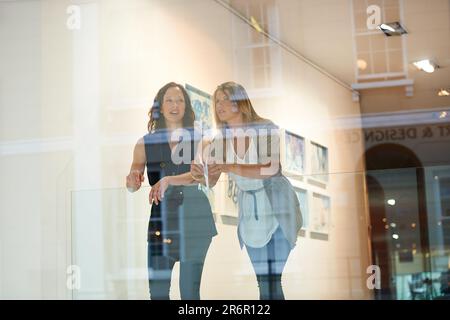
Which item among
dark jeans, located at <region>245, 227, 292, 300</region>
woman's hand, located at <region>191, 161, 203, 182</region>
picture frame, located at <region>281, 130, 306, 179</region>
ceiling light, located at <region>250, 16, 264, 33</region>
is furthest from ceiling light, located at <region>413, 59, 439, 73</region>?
woman's hand, located at <region>191, 161, 203, 182</region>

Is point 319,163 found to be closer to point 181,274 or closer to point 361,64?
point 361,64

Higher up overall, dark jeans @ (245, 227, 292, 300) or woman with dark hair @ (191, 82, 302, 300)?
woman with dark hair @ (191, 82, 302, 300)

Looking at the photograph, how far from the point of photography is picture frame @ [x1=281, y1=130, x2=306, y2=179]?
3.57 m

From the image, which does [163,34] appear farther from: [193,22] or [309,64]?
[309,64]

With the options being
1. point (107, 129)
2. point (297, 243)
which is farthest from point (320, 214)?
point (107, 129)

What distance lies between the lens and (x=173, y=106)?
3.79m

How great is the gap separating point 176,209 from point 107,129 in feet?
1.44

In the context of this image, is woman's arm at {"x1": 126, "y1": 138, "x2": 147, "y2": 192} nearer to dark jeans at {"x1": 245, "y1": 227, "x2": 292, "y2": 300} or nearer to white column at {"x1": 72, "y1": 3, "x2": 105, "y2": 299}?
white column at {"x1": 72, "y1": 3, "x2": 105, "y2": 299}

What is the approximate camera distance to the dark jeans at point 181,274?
145 inches

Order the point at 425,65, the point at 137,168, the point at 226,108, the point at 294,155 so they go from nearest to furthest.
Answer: the point at 425,65 < the point at 294,155 < the point at 226,108 < the point at 137,168

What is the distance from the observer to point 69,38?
3941 mm

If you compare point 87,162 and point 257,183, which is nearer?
point 257,183

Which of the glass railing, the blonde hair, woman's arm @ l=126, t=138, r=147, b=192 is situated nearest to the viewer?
the glass railing
